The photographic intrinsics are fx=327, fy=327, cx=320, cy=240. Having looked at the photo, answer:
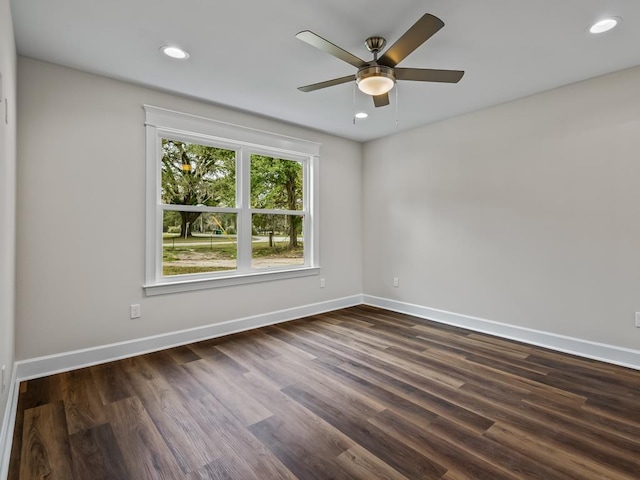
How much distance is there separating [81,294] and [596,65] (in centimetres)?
478

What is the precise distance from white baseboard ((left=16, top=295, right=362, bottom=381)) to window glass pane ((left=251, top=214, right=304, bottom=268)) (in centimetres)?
66

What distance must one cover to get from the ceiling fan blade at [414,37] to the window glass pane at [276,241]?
2468 mm

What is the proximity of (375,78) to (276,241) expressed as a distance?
2540mm

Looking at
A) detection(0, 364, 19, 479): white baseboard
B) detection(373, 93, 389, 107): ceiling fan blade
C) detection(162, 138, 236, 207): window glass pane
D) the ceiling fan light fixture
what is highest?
detection(373, 93, 389, 107): ceiling fan blade

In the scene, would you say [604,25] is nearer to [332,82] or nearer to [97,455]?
[332,82]

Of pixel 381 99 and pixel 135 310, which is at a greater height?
pixel 381 99

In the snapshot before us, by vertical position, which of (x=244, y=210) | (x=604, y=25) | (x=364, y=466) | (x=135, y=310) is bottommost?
(x=364, y=466)

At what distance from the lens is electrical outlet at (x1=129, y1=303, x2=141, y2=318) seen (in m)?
3.07

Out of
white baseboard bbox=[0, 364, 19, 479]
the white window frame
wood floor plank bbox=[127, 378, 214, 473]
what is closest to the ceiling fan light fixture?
the white window frame

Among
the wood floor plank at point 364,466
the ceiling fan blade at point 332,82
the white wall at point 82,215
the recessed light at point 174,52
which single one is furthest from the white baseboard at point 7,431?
the ceiling fan blade at point 332,82

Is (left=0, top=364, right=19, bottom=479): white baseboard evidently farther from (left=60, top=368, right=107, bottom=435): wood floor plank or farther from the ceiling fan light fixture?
the ceiling fan light fixture

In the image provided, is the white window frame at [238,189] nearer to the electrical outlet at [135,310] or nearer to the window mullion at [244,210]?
the window mullion at [244,210]

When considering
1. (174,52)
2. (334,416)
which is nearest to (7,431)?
(334,416)

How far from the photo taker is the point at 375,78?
227 centimetres
